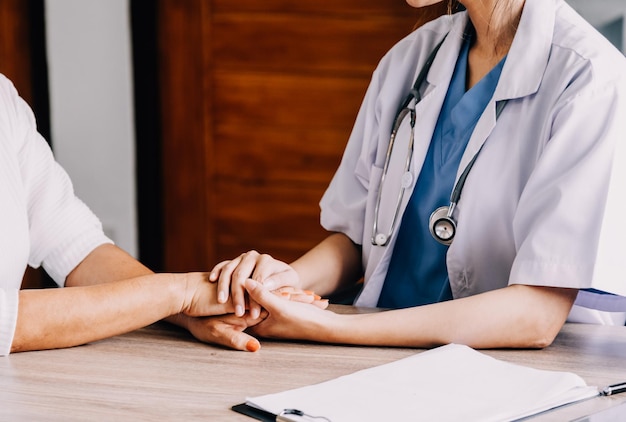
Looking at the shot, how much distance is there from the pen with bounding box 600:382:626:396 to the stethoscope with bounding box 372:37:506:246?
527 millimetres

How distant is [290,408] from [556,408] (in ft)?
1.12

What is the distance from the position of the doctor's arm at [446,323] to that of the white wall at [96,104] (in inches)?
90.7

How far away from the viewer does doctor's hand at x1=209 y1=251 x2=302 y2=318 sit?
1.56m

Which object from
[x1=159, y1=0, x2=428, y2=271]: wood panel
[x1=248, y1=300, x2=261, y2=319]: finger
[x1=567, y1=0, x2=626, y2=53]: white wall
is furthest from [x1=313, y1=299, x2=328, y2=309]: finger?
[x1=159, y1=0, x2=428, y2=271]: wood panel

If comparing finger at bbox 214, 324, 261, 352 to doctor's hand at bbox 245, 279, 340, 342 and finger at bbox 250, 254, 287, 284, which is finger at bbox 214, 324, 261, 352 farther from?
finger at bbox 250, 254, 287, 284

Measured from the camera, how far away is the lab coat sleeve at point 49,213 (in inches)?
70.0

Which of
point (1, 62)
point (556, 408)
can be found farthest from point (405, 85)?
point (1, 62)

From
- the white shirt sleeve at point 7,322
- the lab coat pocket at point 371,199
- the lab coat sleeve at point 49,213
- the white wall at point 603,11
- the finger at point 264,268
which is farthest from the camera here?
the white wall at point 603,11

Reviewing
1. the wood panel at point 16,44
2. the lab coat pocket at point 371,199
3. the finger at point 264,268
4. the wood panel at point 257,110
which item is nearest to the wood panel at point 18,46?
the wood panel at point 16,44

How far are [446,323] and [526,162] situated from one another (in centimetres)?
36

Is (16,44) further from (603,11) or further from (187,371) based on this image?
(187,371)

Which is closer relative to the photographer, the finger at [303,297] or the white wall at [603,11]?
the finger at [303,297]

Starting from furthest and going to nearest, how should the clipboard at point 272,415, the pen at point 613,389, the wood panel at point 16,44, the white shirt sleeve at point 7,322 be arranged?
1. the wood panel at point 16,44
2. the white shirt sleeve at point 7,322
3. the pen at point 613,389
4. the clipboard at point 272,415

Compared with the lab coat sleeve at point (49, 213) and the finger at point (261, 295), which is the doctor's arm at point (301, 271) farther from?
the lab coat sleeve at point (49, 213)
